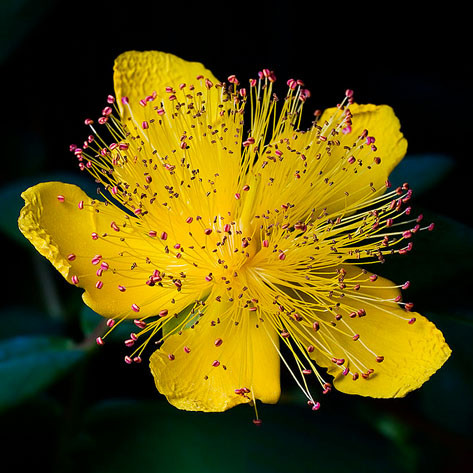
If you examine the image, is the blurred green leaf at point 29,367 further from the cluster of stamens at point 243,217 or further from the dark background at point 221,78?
the cluster of stamens at point 243,217

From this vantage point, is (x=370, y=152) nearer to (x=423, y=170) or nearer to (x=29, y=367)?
(x=423, y=170)

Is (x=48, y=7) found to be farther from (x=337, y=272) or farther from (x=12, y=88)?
(x=337, y=272)

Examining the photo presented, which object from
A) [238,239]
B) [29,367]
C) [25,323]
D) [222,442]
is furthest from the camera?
[25,323]

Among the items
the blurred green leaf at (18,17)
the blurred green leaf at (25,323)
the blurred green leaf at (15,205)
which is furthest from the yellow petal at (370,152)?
the blurred green leaf at (25,323)

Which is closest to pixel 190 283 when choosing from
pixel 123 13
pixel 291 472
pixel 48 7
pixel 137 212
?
pixel 137 212

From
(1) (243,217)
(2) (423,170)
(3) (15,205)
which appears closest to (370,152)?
(1) (243,217)
